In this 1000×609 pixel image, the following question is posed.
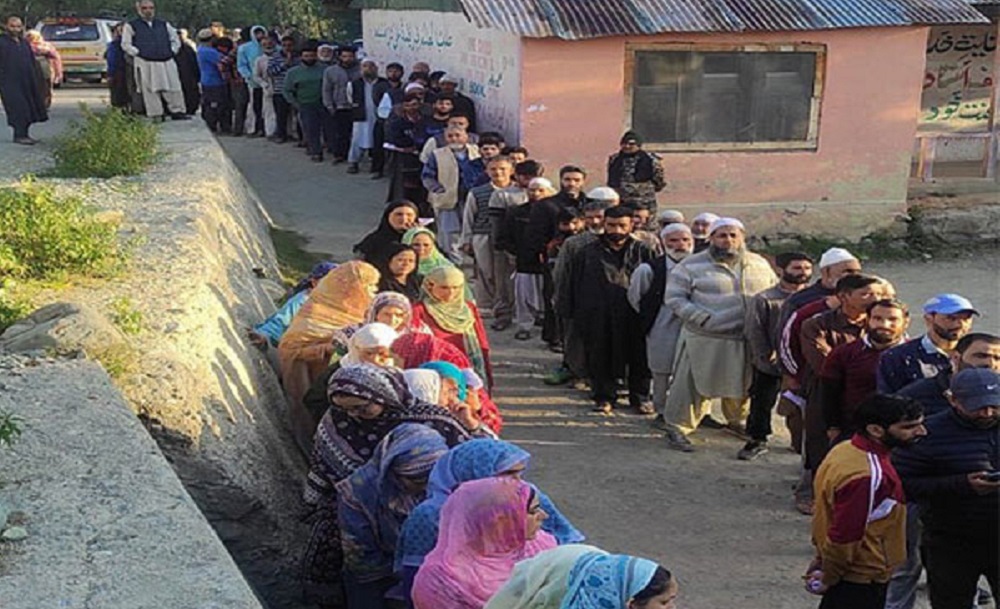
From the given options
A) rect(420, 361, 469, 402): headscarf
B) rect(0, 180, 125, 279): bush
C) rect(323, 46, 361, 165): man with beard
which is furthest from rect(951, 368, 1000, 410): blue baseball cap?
rect(323, 46, 361, 165): man with beard

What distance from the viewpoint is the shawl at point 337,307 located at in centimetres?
631

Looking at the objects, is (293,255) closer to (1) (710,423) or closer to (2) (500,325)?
(2) (500,325)

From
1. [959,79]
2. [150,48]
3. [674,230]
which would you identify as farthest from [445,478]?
[959,79]

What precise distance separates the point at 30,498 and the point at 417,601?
1.44m

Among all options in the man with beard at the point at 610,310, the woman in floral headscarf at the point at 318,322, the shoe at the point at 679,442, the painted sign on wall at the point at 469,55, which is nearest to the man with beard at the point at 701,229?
the man with beard at the point at 610,310

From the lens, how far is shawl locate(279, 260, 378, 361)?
6312 mm

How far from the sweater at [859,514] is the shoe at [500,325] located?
5613mm

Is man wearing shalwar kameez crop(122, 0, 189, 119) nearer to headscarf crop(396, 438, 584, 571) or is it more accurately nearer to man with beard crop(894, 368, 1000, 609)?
headscarf crop(396, 438, 584, 571)

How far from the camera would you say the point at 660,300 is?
24.4 feet

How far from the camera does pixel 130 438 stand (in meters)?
4.36

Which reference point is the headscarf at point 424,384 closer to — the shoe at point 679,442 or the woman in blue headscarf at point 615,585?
the woman in blue headscarf at point 615,585

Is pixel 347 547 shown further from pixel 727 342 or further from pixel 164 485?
pixel 727 342

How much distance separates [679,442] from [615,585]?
472cm

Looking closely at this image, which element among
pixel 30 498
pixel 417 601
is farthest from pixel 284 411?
pixel 417 601
